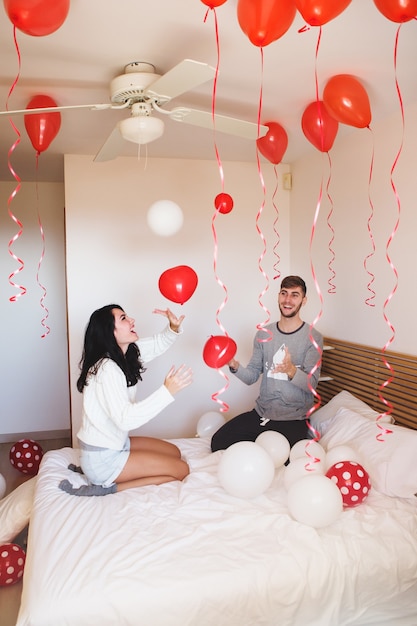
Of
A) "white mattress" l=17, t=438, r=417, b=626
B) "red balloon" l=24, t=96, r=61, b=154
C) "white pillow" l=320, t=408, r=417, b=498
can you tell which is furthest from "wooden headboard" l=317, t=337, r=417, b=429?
"red balloon" l=24, t=96, r=61, b=154

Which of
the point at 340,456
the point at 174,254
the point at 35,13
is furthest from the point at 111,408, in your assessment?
the point at 174,254

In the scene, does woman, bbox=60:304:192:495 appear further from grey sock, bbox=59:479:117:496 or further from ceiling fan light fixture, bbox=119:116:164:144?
ceiling fan light fixture, bbox=119:116:164:144

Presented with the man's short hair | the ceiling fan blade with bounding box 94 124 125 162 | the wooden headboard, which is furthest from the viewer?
the man's short hair

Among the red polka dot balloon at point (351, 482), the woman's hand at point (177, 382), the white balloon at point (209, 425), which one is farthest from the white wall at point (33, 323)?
the red polka dot balloon at point (351, 482)

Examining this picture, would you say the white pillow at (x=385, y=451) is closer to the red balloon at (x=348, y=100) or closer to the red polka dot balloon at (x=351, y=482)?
the red polka dot balloon at (x=351, y=482)

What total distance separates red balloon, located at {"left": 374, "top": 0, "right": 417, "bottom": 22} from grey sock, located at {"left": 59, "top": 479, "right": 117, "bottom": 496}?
6.85ft

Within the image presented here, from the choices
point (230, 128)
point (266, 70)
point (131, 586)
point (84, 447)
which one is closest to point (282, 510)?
point (131, 586)

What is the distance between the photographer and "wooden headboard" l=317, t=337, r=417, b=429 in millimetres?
2467

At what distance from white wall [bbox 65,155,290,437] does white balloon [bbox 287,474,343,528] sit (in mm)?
1940

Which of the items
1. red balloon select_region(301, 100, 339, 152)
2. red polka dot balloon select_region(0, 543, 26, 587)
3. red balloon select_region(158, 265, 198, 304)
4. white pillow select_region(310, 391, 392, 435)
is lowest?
red polka dot balloon select_region(0, 543, 26, 587)

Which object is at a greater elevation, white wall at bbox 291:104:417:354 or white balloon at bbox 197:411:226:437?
white wall at bbox 291:104:417:354

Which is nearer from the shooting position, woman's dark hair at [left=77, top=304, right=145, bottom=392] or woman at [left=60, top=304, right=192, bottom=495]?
woman at [left=60, top=304, right=192, bottom=495]

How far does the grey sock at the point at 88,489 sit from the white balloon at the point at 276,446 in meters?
0.73

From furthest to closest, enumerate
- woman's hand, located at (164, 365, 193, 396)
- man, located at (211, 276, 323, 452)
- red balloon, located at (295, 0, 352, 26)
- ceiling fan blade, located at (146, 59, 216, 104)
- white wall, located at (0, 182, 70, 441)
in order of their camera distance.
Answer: white wall, located at (0, 182, 70, 441)
man, located at (211, 276, 323, 452)
woman's hand, located at (164, 365, 193, 396)
ceiling fan blade, located at (146, 59, 216, 104)
red balloon, located at (295, 0, 352, 26)
